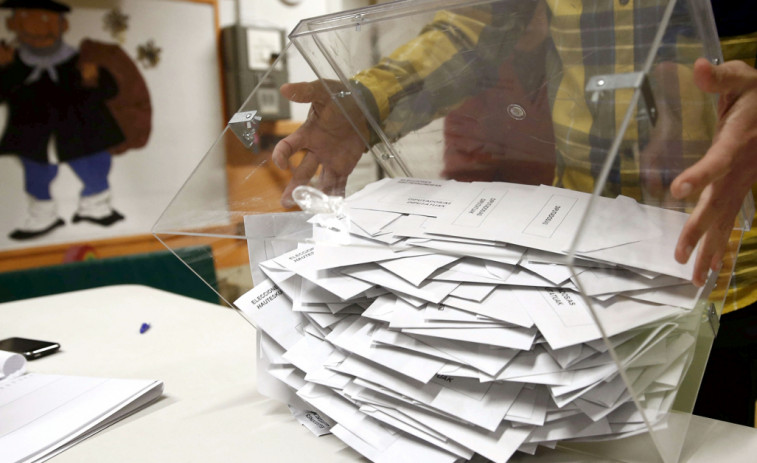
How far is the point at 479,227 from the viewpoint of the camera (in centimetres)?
59

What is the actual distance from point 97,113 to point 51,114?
0.19 m

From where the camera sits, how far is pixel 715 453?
1.91 ft

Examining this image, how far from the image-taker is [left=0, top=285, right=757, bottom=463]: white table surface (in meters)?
0.63

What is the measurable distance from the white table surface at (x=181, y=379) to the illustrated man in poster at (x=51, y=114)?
122cm

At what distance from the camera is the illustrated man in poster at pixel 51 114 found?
232 cm

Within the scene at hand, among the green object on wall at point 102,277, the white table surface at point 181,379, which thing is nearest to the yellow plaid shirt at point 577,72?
the white table surface at point 181,379

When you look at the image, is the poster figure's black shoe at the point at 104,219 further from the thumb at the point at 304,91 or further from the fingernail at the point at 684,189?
the fingernail at the point at 684,189

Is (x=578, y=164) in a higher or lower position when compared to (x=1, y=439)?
higher

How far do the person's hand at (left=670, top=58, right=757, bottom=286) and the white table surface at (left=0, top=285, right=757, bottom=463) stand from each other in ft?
0.82

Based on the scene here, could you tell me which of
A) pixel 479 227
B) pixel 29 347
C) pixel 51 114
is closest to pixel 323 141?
pixel 479 227

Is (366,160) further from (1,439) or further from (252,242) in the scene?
(1,439)

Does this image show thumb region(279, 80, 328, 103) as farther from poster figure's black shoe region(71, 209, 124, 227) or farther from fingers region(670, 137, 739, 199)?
poster figure's black shoe region(71, 209, 124, 227)

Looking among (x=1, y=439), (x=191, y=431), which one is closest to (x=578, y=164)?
(x=191, y=431)

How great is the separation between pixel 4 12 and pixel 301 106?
85.2 inches
